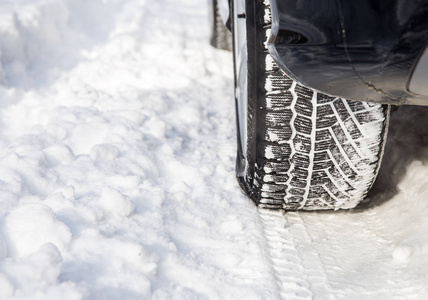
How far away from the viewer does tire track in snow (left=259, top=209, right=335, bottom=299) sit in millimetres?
1300

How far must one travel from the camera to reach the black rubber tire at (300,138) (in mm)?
1460

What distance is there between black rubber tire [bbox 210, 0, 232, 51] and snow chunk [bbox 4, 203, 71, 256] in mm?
2245

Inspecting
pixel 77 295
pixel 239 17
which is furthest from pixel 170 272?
pixel 239 17

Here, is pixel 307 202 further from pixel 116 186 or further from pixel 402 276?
pixel 116 186

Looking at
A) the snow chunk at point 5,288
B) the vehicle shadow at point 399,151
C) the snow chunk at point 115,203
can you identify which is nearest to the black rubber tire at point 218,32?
the vehicle shadow at point 399,151

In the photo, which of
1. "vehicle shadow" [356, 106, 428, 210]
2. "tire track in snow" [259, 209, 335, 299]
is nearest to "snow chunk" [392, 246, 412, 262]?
"tire track in snow" [259, 209, 335, 299]

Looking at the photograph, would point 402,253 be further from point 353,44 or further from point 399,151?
point 353,44

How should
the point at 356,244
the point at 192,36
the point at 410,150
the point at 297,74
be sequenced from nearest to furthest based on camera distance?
the point at 297,74 → the point at 356,244 → the point at 410,150 → the point at 192,36

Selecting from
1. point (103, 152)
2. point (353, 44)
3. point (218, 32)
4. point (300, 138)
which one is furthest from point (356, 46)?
point (218, 32)

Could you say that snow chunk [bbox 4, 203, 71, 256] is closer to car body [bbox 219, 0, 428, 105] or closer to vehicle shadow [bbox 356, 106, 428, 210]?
car body [bbox 219, 0, 428, 105]

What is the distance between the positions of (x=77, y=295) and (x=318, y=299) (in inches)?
24.6

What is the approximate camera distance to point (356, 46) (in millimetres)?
992

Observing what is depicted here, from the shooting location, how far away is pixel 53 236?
1196 mm

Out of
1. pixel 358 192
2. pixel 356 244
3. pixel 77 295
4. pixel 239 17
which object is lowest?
pixel 356 244
